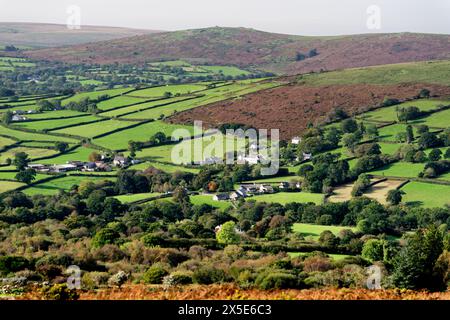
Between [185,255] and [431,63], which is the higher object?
[431,63]

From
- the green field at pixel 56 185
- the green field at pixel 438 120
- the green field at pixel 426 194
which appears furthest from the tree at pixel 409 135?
the green field at pixel 56 185

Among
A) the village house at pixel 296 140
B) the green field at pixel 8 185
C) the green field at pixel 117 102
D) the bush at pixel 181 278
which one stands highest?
the green field at pixel 117 102

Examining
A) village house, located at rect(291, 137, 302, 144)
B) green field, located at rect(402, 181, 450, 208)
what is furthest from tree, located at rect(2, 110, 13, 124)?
green field, located at rect(402, 181, 450, 208)

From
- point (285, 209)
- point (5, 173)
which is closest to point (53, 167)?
point (5, 173)

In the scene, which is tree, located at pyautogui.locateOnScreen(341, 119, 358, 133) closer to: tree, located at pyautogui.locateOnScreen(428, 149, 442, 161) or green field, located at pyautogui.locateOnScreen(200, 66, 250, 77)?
tree, located at pyautogui.locateOnScreen(428, 149, 442, 161)

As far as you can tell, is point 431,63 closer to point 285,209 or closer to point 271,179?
point 271,179

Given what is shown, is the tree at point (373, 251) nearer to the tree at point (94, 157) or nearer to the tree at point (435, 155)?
the tree at point (435, 155)
